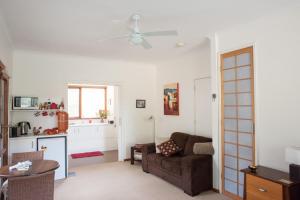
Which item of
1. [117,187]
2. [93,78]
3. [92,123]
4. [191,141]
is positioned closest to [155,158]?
[191,141]

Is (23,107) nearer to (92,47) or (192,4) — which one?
(92,47)

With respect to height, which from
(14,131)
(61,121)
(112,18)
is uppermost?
(112,18)

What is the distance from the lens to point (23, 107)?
4.45 meters

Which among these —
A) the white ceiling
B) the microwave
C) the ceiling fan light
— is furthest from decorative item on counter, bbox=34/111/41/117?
the ceiling fan light

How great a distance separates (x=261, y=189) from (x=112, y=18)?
284 cm

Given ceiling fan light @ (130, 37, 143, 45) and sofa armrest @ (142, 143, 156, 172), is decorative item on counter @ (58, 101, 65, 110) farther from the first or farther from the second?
ceiling fan light @ (130, 37, 143, 45)

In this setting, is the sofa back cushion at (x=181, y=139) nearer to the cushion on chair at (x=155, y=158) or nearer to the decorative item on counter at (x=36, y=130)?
the cushion on chair at (x=155, y=158)

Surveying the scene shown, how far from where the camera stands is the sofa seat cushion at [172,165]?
3.86 metres

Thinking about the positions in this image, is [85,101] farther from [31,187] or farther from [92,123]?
[31,187]

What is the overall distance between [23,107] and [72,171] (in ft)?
5.91

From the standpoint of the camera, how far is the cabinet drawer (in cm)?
236

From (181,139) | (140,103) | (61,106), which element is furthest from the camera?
(140,103)

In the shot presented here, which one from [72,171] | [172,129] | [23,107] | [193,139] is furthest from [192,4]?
[72,171]

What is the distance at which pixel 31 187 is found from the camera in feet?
7.06
